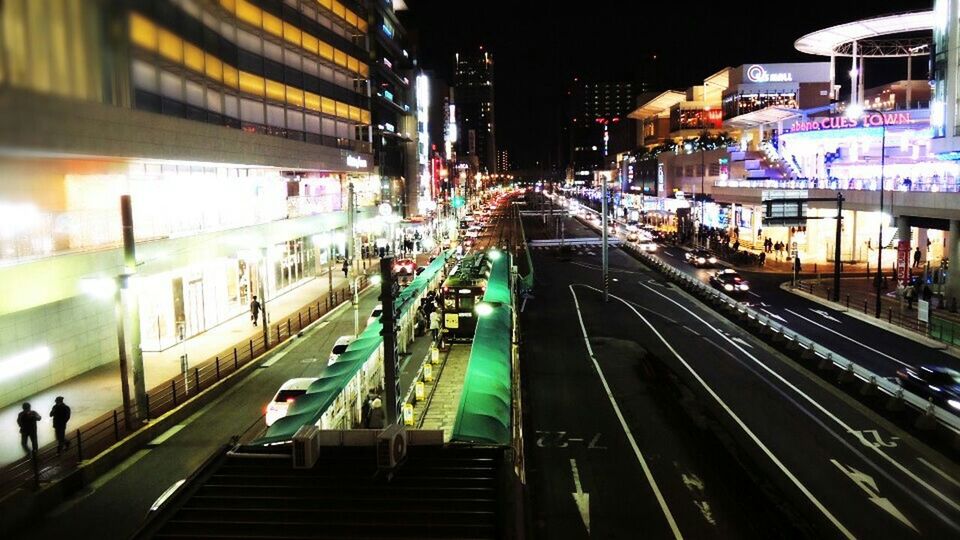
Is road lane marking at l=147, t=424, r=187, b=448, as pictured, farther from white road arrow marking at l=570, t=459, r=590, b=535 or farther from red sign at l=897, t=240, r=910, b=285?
red sign at l=897, t=240, r=910, b=285

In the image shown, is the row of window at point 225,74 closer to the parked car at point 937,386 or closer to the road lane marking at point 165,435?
the road lane marking at point 165,435

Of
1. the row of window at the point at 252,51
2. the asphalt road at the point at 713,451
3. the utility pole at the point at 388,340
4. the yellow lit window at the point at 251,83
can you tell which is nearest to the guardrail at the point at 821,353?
the asphalt road at the point at 713,451

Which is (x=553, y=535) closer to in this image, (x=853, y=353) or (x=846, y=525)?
(x=846, y=525)

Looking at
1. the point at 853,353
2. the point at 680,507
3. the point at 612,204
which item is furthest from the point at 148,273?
the point at 612,204

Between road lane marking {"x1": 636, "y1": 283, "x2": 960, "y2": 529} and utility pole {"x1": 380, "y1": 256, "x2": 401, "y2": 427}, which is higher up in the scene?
utility pole {"x1": 380, "y1": 256, "x2": 401, "y2": 427}

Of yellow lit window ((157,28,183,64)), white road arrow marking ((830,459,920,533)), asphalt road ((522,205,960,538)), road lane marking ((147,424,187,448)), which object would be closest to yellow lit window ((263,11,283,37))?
yellow lit window ((157,28,183,64))

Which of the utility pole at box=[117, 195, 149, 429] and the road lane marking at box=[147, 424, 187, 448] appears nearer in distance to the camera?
the utility pole at box=[117, 195, 149, 429]

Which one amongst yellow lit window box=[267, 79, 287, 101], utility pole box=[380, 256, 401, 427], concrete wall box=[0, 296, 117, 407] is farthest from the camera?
yellow lit window box=[267, 79, 287, 101]
